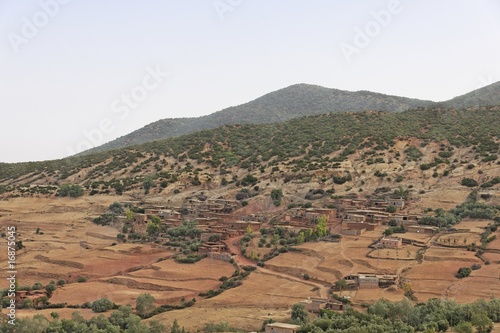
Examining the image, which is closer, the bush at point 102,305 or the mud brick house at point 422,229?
the bush at point 102,305

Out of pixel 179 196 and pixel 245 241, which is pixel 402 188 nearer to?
pixel 245 241

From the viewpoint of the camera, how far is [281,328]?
26.3 meters

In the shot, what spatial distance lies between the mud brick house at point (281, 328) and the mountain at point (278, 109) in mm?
103786

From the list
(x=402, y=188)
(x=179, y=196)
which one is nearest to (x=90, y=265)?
(x=179, y=196)

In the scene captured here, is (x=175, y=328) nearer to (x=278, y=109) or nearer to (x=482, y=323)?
(x=482, y=323)

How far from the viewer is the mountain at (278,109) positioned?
132750 mm

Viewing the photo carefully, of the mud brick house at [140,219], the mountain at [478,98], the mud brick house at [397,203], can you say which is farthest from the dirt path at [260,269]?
the mountain at [478,98]

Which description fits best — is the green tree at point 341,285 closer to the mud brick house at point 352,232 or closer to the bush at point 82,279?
the mud brick house at point 352,232

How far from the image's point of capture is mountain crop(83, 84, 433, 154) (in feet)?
436

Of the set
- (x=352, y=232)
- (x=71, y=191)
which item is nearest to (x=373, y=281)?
(x=352, y=232)

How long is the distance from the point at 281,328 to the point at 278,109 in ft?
383

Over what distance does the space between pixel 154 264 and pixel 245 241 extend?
7106 mm

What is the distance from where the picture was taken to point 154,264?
42531 mm

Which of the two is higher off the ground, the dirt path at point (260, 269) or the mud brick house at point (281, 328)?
the dirt path at point (260, 269)
